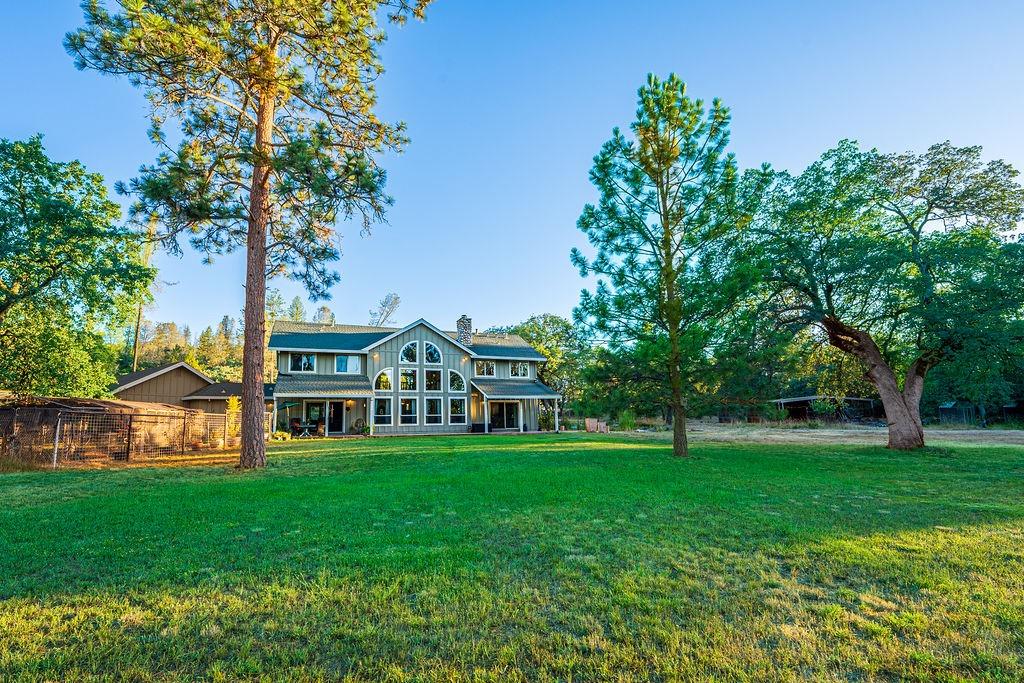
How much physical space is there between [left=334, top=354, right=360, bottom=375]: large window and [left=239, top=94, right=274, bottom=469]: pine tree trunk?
14103 mm

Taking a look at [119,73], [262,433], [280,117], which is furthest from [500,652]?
[280,117]

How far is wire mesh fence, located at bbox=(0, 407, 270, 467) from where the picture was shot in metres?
11.1

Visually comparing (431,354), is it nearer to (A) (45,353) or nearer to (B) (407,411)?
(B) (407,411)

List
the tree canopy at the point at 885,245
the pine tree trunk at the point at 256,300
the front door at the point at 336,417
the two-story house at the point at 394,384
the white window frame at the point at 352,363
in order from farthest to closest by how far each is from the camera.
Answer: the white window frame at the point at 352,363, the front door at the point at 336,417, the two-story house at the point at 394,384, the tree canopy at the point at 885,245, the pine tree trunk at the point at 256,300

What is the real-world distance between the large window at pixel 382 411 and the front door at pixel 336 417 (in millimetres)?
1717

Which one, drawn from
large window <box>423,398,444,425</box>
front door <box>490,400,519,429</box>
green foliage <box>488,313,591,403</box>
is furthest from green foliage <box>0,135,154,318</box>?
green foliage <box>488,313,591,403</box>

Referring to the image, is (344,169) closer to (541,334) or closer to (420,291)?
(420,291)

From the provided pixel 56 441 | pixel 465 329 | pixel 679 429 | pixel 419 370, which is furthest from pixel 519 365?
pixel 56 441

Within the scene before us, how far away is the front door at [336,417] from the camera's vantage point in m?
24.8

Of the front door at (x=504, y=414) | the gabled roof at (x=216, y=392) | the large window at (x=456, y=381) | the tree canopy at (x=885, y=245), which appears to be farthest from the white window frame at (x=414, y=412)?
the tree canopy at (x=885, y=245)

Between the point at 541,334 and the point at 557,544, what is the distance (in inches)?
1395

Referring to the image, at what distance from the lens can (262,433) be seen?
11.1 metres

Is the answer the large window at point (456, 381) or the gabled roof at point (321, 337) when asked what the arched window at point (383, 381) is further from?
the large window at point (456, 381)

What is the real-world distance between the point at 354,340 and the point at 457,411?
23.8 ft
